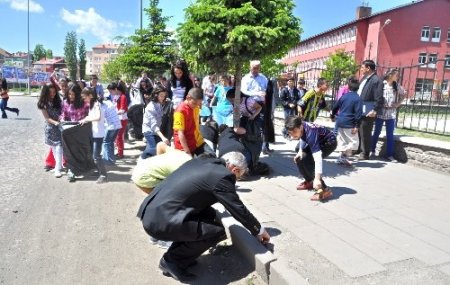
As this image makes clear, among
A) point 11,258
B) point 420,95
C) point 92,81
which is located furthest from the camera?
point 92,81

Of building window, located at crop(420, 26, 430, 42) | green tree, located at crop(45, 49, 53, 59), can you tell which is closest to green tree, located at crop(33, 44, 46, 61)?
green tree, located at crop(45, 49, 53, 59)

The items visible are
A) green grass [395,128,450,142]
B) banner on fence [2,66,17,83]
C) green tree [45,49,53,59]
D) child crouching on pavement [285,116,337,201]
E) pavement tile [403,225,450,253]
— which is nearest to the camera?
pavement tile [403,225,450,253]

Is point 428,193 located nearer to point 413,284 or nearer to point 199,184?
point 413,284

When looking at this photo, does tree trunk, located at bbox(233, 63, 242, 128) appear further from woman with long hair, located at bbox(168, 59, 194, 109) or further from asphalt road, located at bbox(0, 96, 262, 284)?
asphalt road, located at bbox(0, 96, 262, 284)

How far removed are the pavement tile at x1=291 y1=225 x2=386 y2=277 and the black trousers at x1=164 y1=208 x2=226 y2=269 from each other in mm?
1038

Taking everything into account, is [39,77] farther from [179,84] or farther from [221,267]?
[221,267]

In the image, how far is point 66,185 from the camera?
269 inches

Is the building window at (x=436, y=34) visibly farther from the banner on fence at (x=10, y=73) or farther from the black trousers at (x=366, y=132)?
the banner on fence at (x=10, y=73)

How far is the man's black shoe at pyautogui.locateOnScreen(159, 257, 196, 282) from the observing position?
12.4ft

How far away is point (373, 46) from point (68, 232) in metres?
52.4

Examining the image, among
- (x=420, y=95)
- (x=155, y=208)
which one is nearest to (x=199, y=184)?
(x=155, y=208)

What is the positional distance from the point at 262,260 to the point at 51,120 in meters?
5.29

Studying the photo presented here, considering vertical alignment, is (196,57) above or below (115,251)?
above

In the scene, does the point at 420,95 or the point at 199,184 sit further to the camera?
the point at 420,95
